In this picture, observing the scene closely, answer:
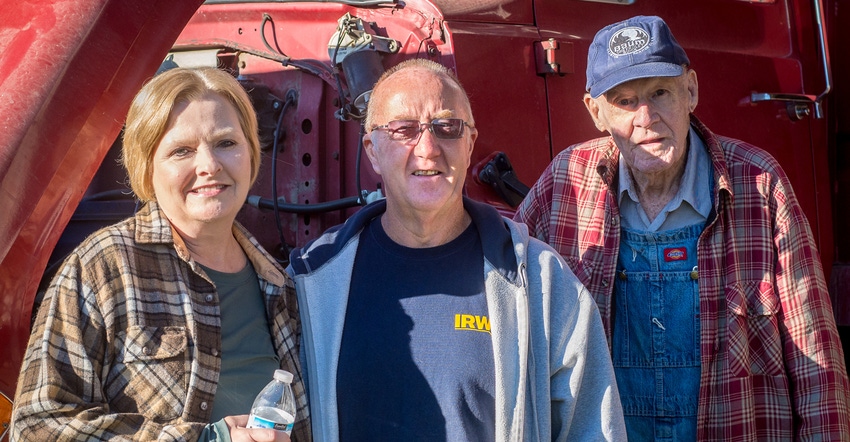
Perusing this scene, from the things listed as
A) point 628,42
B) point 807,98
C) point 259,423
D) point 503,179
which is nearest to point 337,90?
point 503,179

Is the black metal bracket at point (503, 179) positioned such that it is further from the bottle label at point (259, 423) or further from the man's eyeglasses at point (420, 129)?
the bottle label at point (259, 423)

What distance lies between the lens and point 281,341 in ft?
7.04

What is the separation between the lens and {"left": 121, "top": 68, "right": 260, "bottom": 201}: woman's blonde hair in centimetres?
205

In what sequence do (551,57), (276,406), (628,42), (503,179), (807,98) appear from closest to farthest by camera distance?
(276,406) → (628,42) → (503,179) → (551,57) → (807,98)

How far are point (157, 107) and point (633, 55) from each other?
1283 millimetres

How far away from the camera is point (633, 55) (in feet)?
8.64

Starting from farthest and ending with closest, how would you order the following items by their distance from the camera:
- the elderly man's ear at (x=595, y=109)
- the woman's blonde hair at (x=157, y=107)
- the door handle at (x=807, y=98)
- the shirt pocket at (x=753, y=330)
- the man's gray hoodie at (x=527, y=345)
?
the door handle at (x=807, y=98), the elderly man's ear at (x=595, y=109), the shirt pocket at (x=753, y=330), the man's gray hoodie at (x=527, y=345), the woman's blonde hair at (x=157, y=107)

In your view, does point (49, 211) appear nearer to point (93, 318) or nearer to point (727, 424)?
point (93, 318)

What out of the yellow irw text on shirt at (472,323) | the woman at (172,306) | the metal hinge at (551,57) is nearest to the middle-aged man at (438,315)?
the yellow irw text on shirt at (472,323)

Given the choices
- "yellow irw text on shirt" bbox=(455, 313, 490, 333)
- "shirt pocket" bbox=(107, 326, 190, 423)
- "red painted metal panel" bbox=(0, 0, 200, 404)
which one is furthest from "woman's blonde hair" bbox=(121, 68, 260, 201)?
"yellow irw text on shirt" bbox=(455, 313, 490, 333)

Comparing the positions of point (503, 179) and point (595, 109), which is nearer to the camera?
point (595, 109)

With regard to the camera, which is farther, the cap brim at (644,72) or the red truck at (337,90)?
the cap brim at (644,72)

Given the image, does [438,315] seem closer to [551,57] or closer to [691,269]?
[691,269]

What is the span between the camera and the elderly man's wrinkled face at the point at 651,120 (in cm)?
264
